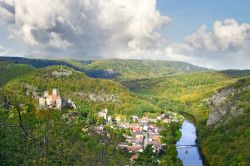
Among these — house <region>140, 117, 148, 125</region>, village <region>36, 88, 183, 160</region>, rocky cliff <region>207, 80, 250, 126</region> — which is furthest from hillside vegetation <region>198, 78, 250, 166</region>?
house <region>140, 117, 148, 125</region>

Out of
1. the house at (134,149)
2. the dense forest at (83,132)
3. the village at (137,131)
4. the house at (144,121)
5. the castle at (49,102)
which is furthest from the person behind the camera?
the house at (144,121)

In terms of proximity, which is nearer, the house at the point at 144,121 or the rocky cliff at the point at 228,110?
the rocky cliff at the point at 228,110

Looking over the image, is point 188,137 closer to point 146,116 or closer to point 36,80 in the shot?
point 146,116

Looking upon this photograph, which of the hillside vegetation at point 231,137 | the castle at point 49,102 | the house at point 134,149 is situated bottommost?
the house at point 134,149

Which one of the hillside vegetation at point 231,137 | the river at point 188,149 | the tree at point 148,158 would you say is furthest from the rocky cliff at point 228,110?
the tree at point 148,158

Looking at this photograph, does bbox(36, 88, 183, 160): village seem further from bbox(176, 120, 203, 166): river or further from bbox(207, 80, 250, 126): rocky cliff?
bbox(207, 80, 250, 126): rocky cliff

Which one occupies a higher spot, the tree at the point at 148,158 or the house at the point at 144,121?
the tree at the point at 148,158

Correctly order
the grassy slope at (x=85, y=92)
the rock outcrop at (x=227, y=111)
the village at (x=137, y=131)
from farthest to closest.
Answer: the grassy slope at (x=85, y=92) < the rock outcrop at (x=227, y=111) < the village at (x=137, y=131)

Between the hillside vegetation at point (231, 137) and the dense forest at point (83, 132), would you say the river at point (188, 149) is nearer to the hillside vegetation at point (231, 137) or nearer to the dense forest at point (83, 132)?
the dense forest at point (83, 132)
